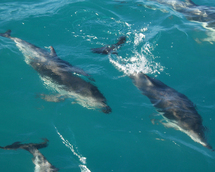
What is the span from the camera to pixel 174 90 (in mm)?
8766

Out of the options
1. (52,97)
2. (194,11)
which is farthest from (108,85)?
(194,11)

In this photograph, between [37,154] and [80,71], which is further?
[80,71]

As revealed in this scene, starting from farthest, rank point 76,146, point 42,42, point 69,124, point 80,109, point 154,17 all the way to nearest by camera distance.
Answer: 1. point 154,17
2. point 42,42
3. point 80,109
4. point 69,124
5. point 76,146

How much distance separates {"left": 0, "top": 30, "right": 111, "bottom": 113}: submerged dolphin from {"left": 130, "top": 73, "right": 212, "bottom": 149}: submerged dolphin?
211cm

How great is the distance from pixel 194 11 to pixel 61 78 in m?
12.4

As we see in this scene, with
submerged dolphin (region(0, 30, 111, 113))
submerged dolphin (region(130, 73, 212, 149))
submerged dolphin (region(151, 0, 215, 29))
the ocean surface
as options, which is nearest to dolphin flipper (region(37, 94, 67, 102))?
submerged dolphin (region(0, 30, 111, 113))

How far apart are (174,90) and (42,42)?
324 inches

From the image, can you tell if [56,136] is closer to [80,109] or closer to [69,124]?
[69,124]

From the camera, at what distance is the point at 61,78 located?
9281 millimetres

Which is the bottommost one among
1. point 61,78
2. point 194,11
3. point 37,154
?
point 37,154

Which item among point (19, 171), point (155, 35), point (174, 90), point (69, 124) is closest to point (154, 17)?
point (155, 35)

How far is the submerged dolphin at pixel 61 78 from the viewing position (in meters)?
8.46

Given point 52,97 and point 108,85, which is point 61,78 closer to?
point 52,97

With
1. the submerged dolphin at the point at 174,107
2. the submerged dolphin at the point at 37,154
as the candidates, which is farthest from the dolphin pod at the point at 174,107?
the submerged dolphin at the point at 37,154
